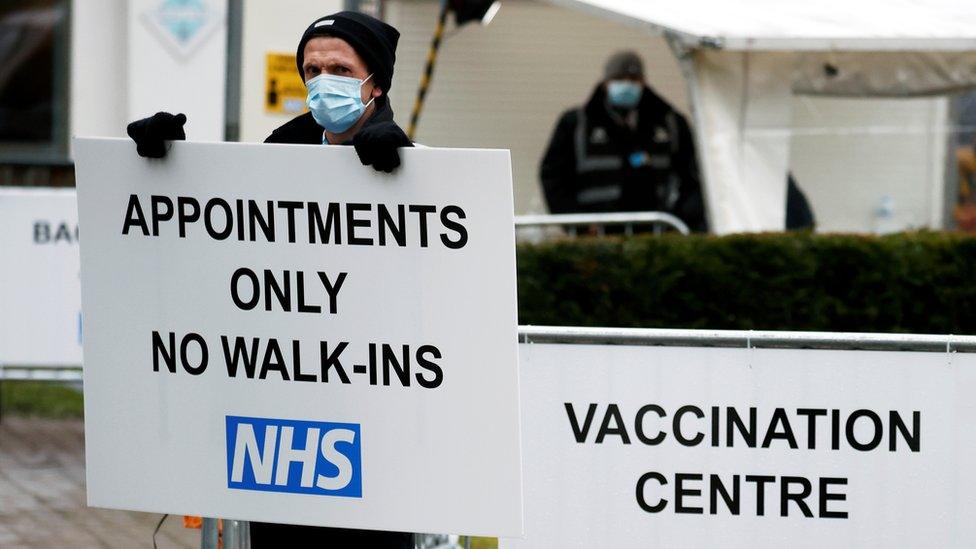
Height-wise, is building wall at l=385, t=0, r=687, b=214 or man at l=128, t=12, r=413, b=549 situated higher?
building wall at l=385, t=0, r=687, b=214

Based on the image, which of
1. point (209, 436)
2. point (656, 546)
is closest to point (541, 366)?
point (656, 546)

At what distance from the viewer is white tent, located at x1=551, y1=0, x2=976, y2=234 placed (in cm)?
927

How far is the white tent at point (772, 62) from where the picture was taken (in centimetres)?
927

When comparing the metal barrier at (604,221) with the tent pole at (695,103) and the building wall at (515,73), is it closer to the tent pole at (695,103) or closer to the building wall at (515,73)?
the tent pole at (695,103)

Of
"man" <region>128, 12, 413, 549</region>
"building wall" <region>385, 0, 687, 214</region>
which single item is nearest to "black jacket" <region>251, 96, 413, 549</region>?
"man" <region>128, 12, 413, 549</region>

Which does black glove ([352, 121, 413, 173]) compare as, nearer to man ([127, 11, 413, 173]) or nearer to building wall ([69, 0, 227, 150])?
man ([127, 11, 413, 173])

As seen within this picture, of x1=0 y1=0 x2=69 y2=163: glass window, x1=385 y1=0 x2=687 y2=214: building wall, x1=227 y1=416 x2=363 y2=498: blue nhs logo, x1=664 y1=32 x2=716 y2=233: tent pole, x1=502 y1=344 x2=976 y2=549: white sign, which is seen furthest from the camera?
x1=0 y1=0 x2=69 y2=163: glass window

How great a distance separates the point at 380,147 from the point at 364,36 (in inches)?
27.0

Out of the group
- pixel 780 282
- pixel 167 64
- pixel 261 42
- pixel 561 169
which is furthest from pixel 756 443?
pixel 167 64

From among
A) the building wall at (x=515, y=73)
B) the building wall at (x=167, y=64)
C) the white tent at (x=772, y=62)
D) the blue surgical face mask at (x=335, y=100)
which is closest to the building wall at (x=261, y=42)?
the building wall at (x=167, y=64)

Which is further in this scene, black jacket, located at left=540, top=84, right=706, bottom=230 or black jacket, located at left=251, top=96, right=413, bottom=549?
black jacket, located at left=540, top=84, right=706, bottom=230

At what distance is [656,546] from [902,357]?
2.88 ft

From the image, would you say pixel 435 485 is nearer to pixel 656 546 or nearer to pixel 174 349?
pixel 174 349

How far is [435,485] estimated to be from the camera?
3.51 m
